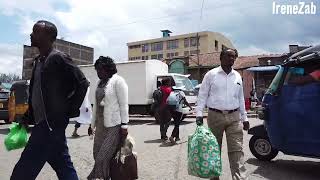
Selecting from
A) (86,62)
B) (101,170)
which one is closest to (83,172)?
(101,170)

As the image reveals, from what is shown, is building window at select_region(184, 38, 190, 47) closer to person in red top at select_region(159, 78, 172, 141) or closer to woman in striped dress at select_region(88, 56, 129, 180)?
person in red top at select_region(159, 78, 172, 141)

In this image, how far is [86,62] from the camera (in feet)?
87.1

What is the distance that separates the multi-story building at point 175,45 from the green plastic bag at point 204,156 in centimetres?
8416

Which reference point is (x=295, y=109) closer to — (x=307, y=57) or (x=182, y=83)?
(x=307, y=57)

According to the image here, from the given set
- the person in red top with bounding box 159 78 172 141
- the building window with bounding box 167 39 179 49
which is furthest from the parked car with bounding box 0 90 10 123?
the building window with bounding box 167 39 179 49

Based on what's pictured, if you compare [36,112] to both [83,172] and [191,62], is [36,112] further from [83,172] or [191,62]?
[191,62]

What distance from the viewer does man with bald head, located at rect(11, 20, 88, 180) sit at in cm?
395

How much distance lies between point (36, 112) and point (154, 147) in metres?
6.71

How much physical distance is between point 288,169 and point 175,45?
91018 millimetres

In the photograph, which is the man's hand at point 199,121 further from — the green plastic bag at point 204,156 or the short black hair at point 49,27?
the short black hair at point 49,27

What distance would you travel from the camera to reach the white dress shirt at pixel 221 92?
5.57m

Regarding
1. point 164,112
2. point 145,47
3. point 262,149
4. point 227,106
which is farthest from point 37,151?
point 145,47

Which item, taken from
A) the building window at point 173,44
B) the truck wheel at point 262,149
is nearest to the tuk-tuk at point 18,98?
the truck wheel at point 262,149

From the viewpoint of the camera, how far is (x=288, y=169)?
745 centimetres
